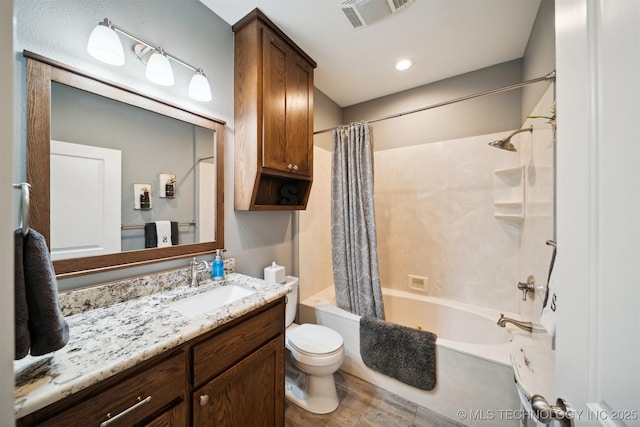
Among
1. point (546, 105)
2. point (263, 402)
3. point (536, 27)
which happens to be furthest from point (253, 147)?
point (536, 27)

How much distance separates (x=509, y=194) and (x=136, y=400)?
2538 millimetres

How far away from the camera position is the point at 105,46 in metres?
0.99

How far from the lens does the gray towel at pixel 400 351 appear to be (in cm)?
154

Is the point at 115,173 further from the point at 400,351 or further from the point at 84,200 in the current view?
the point at 400,351

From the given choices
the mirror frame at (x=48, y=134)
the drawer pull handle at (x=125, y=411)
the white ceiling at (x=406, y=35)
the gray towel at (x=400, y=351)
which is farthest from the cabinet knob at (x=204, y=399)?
the white ceiling at (x=406, y=35)

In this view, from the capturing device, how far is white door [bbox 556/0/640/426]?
36cm

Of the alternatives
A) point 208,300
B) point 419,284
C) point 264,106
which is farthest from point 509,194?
point 208,300

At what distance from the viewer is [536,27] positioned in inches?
60.1

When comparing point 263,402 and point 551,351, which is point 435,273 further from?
point 263,402

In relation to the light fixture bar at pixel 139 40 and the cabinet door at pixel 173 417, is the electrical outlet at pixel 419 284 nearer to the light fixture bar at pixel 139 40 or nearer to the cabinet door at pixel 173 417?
the cabinet door at pixel 173 417

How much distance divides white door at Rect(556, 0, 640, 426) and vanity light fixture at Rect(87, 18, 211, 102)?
5.10 feet

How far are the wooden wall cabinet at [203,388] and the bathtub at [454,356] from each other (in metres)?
0.81

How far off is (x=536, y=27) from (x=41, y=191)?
2.88 metres

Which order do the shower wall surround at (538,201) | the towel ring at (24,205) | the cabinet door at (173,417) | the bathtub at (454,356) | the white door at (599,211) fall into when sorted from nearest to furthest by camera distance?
the white door at (599,211), the towel ring at (24,205), the cabinet door at (173,417), the shower wall surround at (538,201), the bathtub at (454,356)
